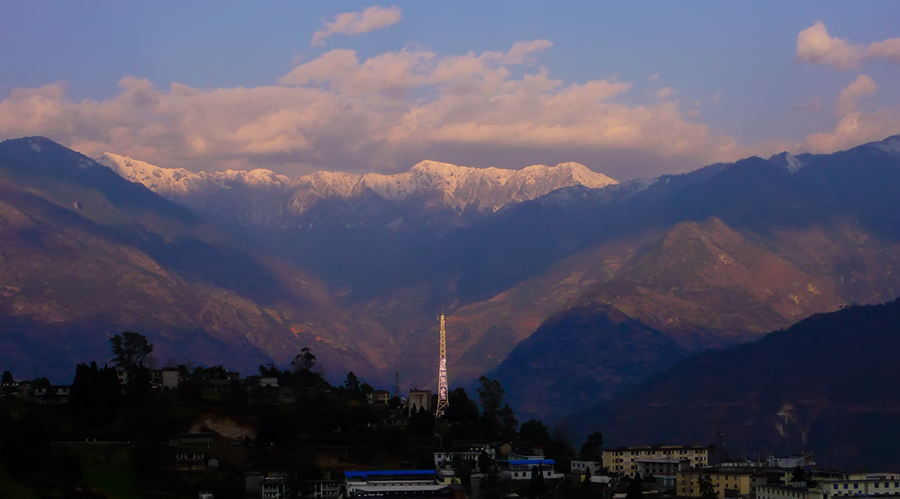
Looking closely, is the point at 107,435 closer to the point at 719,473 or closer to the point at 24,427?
the point at 24,427

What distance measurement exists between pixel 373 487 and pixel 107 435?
25.4 m

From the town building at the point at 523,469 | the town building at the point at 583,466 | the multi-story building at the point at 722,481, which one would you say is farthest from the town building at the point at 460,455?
the multi-story building at the point at 722,481

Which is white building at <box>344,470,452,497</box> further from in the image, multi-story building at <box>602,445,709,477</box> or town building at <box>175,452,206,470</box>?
multi-story building at <box>602,445,709,477</box>

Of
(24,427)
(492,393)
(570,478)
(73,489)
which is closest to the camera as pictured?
(73,489)

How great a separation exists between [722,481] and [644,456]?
17.6m

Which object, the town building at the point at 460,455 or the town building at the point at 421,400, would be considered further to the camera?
the town building at the point at 421,400

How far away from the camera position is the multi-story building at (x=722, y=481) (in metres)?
105

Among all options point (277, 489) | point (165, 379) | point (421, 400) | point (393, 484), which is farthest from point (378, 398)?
point (277, 489)

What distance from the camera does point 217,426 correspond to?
124875 millimetres

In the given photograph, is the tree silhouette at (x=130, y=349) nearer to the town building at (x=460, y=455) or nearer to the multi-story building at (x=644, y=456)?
the town building at (x=460, y=455)

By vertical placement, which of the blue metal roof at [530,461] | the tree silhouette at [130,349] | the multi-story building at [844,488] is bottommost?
the multi-story building at [844,488]

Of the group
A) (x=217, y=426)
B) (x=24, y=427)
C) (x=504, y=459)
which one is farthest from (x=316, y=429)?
(x=24, y=427)

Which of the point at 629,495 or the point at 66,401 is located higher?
the point at 66,401

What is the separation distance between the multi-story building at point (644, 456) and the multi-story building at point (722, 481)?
1112 centimetres
